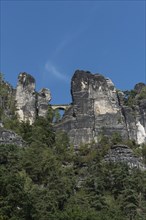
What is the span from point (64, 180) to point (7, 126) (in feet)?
39.5

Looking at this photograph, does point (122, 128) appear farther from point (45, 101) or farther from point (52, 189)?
point (52, 189)

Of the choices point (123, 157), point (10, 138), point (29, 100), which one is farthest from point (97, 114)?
point (10, 138)

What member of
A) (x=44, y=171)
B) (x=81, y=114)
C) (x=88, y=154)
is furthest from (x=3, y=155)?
(x=81, y=114)

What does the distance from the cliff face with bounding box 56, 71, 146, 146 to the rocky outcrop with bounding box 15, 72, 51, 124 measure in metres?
3.64

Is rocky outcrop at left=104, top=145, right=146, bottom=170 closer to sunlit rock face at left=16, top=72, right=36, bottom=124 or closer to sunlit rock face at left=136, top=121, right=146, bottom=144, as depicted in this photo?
sunlit rock face at left=136, top=121, right=146, bottom=144

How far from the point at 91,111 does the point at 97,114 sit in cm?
64

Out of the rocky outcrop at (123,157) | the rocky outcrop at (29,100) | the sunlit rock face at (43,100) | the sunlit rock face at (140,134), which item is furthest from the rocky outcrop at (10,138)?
the sunlit rock face at (140,134)

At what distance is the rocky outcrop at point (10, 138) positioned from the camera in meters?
37.5

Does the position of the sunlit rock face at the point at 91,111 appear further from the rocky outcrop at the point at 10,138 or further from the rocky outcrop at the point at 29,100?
the rocky outcrop at the point at 10,138

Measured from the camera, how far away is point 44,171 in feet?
108

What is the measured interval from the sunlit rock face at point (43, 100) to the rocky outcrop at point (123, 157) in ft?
37.7

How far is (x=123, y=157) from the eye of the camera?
37750mm

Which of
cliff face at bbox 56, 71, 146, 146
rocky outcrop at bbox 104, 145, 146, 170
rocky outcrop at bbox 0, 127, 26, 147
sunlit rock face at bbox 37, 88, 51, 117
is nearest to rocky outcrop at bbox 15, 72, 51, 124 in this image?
sunlit rock face at bbox 37, 88, 51, 117

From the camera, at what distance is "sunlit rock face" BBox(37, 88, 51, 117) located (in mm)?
48125
